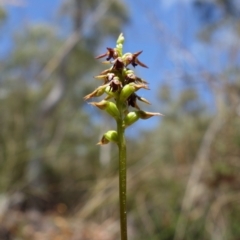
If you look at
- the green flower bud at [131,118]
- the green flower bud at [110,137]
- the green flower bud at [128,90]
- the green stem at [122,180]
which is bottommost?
the green stem at [122,180]

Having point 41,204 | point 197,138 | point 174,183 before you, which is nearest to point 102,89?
point 174,183

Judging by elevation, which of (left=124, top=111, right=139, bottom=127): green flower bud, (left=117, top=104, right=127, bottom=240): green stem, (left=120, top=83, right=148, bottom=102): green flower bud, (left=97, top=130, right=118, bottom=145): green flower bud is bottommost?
(left=117, top=104, right=127, bottom=240): green stem

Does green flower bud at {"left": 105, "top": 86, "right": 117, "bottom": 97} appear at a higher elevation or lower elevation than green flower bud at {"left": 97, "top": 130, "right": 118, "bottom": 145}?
higher

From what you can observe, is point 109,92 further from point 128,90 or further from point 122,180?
point 122,180

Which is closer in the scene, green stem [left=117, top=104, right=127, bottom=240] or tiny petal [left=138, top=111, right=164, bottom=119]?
green stem [left=117, top=104, right=127, bottom=240]

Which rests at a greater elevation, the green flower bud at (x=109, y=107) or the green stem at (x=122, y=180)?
the green flower bud at (x=109, y=107)

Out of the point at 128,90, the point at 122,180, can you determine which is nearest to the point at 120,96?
the point at 128,90

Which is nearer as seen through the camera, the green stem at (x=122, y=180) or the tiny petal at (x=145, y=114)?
the green stem at (x=122, y=180)

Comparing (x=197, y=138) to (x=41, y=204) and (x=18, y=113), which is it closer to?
(x=41, y=204)
